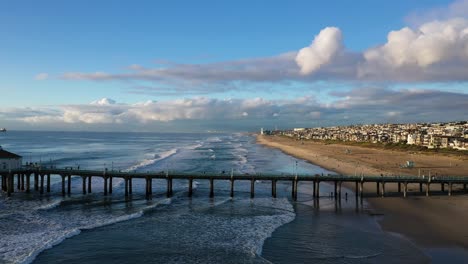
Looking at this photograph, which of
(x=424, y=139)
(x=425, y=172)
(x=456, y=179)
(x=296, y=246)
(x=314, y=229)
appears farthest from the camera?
(x=424, y=139)

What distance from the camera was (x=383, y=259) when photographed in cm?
2467

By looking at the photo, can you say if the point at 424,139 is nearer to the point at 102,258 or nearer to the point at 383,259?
the point at 383,259

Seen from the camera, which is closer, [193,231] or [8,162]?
[193,231]

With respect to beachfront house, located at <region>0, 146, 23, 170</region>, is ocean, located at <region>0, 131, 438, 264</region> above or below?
below

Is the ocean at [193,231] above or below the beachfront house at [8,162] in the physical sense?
below

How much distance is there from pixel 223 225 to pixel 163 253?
7.94m

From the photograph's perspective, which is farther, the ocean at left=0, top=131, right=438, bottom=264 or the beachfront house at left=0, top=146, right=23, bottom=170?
the beachfront house at left=0, top=146, right=23, bottom=170

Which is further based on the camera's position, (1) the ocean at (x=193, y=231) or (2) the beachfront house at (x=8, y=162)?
(2) the beachfront house at (x=8, y=162)

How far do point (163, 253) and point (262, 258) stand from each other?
20.1 feet

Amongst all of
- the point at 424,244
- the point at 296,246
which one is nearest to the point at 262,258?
the point at 296,246

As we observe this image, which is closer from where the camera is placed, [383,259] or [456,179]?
[383,259]

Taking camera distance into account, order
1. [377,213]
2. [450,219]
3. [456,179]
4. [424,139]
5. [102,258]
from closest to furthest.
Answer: [102,258] → [450,219] → [377,213] → [456,179] → [424,139]

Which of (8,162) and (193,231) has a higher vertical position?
(8,162)

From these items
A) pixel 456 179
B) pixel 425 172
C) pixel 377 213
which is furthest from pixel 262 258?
pixel 425 172
